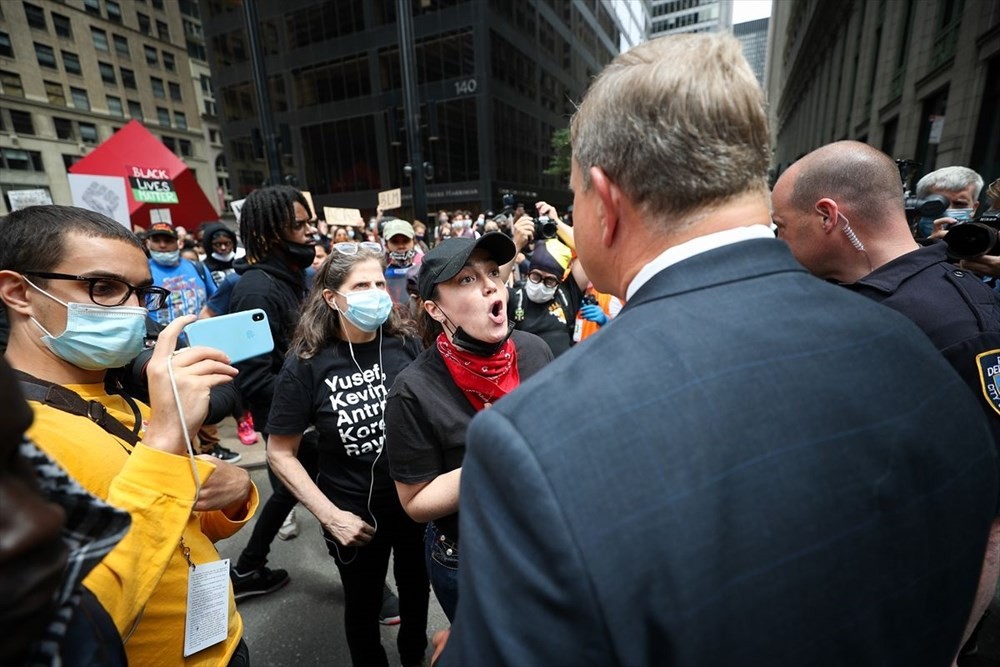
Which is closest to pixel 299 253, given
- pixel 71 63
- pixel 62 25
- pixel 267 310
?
pixel 267 310

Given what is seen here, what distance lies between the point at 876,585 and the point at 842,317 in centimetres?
43

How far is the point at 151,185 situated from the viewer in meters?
7.30

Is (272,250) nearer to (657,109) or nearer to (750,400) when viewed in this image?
(657,109)

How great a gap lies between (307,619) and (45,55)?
175ft

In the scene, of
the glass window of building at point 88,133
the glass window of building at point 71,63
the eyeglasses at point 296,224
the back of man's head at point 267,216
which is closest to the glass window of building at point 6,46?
the glass window of building at point 71,63

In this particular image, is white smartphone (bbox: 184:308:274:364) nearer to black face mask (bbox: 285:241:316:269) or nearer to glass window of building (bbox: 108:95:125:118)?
black face mask (bbox: 285:241:316:269)

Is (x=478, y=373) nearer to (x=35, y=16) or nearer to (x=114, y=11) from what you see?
(x=35, y=16)

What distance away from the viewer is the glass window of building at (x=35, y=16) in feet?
115

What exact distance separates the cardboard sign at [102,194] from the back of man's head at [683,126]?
24.0 feet

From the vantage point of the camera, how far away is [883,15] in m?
14.3

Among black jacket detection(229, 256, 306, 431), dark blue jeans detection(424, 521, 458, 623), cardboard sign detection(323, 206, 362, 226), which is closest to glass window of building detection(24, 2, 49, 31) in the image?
cardboard sign detection(323, 206, 362, 226)

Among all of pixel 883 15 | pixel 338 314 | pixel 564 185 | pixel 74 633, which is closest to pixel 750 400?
pixel 74 633

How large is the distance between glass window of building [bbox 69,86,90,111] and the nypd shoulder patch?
178 ft

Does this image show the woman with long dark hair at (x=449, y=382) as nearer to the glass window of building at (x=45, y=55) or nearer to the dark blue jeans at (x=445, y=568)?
the dark blue jeans at (x=445, y=568)
